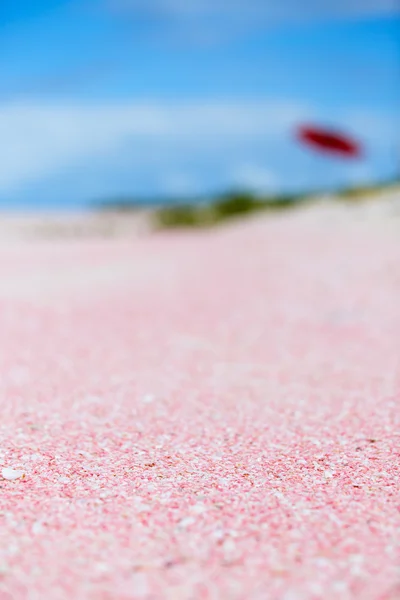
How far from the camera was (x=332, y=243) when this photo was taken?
11586mm

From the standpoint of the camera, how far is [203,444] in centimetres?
331

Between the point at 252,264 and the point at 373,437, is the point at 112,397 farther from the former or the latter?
the point at 252,264

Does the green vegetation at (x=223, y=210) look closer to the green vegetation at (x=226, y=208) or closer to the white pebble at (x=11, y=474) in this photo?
the green vegetation at (x=226, y=208)

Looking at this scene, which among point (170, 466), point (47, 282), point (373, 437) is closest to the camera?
point (170, 466)

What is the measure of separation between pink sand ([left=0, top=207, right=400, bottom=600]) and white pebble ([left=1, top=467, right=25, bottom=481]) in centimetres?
5

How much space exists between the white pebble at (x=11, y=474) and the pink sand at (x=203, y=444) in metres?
0.05

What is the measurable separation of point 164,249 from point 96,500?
1275cm

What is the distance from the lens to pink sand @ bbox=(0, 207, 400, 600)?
204cm

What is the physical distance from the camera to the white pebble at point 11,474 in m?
2.78

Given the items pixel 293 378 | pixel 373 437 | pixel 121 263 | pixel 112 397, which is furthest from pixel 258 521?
pixel 121 263

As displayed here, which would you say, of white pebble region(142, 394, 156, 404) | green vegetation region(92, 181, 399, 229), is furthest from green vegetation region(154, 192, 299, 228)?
white pebble region(142, 394, 156, 404)

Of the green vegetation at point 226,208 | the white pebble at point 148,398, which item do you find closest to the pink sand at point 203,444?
the white pebble at point 148,398

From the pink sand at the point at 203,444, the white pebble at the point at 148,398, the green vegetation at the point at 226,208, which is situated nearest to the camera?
the pink sand at the point at 203,444

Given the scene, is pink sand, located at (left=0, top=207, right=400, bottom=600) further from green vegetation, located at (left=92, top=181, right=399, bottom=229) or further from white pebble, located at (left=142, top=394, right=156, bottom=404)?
green vegetation, located at (left=92, top=181, right=399, bottom=229)
